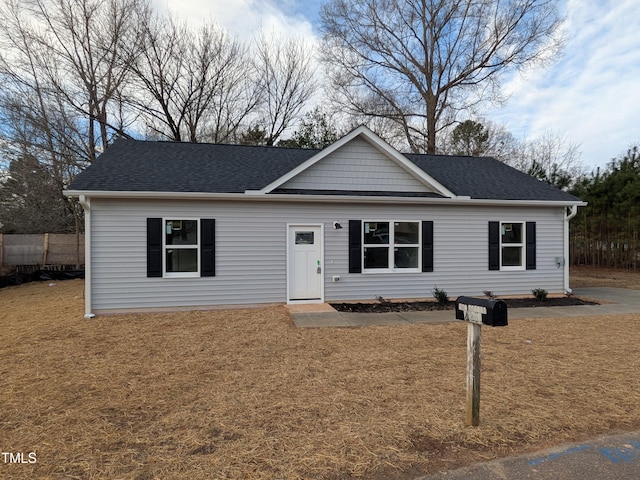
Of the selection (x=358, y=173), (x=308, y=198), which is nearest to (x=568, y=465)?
(x=308, y=198)

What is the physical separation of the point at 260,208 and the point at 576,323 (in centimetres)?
707

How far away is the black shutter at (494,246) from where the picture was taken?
984cm

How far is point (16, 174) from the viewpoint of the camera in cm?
1794

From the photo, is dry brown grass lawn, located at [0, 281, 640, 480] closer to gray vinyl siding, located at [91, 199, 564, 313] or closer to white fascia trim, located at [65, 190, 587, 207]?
gray vinyl siding, located at [91, 199, 564, 313]

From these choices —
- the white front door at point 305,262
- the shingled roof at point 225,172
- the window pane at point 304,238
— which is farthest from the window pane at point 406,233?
the window pane at point 304,238

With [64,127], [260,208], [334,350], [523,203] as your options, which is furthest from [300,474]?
[64,127]

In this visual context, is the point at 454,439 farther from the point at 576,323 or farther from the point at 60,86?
the point at 60,86

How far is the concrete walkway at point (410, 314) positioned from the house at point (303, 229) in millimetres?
1077

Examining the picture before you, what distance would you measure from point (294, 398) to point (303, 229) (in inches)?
218

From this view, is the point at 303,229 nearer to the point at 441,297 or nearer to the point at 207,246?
the point at 207,246

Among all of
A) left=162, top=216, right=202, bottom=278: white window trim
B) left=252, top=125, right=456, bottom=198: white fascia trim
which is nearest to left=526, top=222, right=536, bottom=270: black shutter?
left=252, top=125, right=456, bottom=198: white fascia trim

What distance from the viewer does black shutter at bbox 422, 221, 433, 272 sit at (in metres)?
9.46

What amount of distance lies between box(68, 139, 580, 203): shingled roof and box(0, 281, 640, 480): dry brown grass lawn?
11.2ft

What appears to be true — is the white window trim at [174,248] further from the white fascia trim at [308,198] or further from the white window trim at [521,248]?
the white window trim at [521,248]
